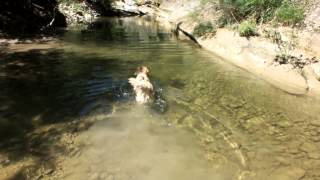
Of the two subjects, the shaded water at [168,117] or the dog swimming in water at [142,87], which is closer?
the shaded water at [168,117]

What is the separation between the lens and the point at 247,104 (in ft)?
34.2

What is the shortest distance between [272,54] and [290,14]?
1.75 meters

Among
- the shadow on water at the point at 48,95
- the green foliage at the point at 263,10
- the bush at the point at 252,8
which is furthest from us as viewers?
the bush at the point at 252,8

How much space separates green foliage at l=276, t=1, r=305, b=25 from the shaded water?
8.78 ft

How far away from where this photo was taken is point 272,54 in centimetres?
1366

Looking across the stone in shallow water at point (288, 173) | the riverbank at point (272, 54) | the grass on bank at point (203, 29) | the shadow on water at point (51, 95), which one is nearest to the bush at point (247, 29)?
the riverbank at point (272, 54)

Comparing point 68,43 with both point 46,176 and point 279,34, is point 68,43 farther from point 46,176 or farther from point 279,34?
point 46,176

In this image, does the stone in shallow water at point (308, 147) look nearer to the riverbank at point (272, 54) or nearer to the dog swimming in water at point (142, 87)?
the riverbank at point (272, 54)

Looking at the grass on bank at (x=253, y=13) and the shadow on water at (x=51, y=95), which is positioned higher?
the grass on bank at (x=253, y=13)

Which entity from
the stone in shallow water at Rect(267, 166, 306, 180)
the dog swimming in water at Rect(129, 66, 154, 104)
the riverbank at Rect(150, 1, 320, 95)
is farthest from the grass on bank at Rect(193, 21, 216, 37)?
the stone in shallow water at Rect(267, 166, 306, 180)

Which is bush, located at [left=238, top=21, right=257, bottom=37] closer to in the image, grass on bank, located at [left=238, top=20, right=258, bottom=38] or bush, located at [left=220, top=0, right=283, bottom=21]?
grass on bank, located at [left=238, top=20, right=258, bottom=38]

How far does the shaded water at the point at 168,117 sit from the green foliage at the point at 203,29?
2.88 meters

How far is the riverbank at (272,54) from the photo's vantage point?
40.5 ft

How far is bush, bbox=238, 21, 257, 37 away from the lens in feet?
48.8
